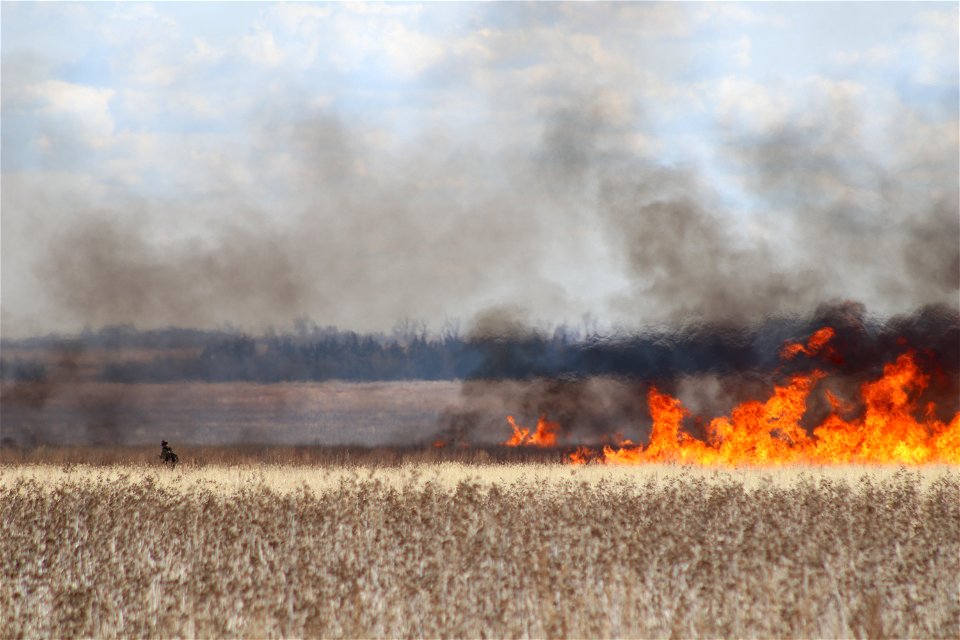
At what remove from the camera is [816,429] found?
3519 centimetres

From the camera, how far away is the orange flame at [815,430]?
34.3 metres

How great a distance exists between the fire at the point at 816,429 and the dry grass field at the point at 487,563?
15.5 m

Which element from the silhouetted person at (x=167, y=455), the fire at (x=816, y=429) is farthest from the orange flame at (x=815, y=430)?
the silhouetted person at (x=167, y=455)

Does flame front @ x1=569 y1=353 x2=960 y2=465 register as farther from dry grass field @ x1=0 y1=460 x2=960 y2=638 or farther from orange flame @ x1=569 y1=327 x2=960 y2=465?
dry grass field @ x1=0 y1=460 x2=960 y2=638

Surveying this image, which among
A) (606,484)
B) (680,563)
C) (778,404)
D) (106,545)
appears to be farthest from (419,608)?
(778,404)

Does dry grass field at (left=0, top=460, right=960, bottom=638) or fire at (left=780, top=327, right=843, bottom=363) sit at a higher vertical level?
fire at (left=780, top=327, right=843, bottom=363)

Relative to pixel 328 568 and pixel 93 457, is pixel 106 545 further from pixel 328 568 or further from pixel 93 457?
pixel 93 457

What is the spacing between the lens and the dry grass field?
12516 millimetres

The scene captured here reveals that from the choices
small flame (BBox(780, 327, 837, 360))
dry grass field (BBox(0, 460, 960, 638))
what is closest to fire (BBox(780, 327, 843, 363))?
small flame (BBox(780, 327, 837, 360))

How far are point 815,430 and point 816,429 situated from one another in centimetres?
5

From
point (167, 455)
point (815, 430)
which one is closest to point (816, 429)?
point (815, 430)

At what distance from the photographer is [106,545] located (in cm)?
1603

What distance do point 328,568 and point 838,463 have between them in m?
21.0

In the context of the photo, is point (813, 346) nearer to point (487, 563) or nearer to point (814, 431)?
point (814, 431)
